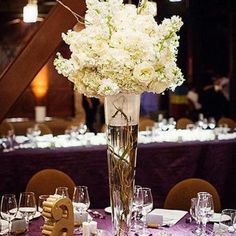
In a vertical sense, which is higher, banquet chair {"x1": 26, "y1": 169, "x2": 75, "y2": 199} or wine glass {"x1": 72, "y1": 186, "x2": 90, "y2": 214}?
wine glass {"x1": 72, "y1": 186, "x2": 90, "y2": 214}

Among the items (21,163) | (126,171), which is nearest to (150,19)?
(126,171)

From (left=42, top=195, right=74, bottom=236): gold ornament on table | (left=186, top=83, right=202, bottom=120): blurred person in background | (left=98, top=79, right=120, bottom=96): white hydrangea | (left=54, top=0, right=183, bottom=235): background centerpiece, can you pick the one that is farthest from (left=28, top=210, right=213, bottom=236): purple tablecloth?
(left=186, top=83, right=202, bottom=120): blurred person in background

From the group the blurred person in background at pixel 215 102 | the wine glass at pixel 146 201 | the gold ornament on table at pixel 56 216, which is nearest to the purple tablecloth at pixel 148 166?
the wine glass at pixel 146 201

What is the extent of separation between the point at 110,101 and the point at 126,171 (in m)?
0.33

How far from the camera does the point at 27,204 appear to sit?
3.26 meters

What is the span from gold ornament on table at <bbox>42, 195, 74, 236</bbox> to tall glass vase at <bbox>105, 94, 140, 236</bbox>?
0.24 m

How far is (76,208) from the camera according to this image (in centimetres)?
335

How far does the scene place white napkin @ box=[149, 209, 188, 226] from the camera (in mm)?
3375

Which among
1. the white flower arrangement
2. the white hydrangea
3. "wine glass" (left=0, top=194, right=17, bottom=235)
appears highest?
the white flower arrangement

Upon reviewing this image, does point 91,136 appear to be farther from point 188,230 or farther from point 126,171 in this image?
point 126,171

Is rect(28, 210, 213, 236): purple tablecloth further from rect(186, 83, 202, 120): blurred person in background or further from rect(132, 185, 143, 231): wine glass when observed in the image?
rect(186, 83, 202, 120): blurred person in background

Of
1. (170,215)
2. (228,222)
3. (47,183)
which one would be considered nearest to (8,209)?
(170,215)

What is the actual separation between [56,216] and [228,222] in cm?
97

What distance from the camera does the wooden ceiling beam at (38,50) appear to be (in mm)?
4707
